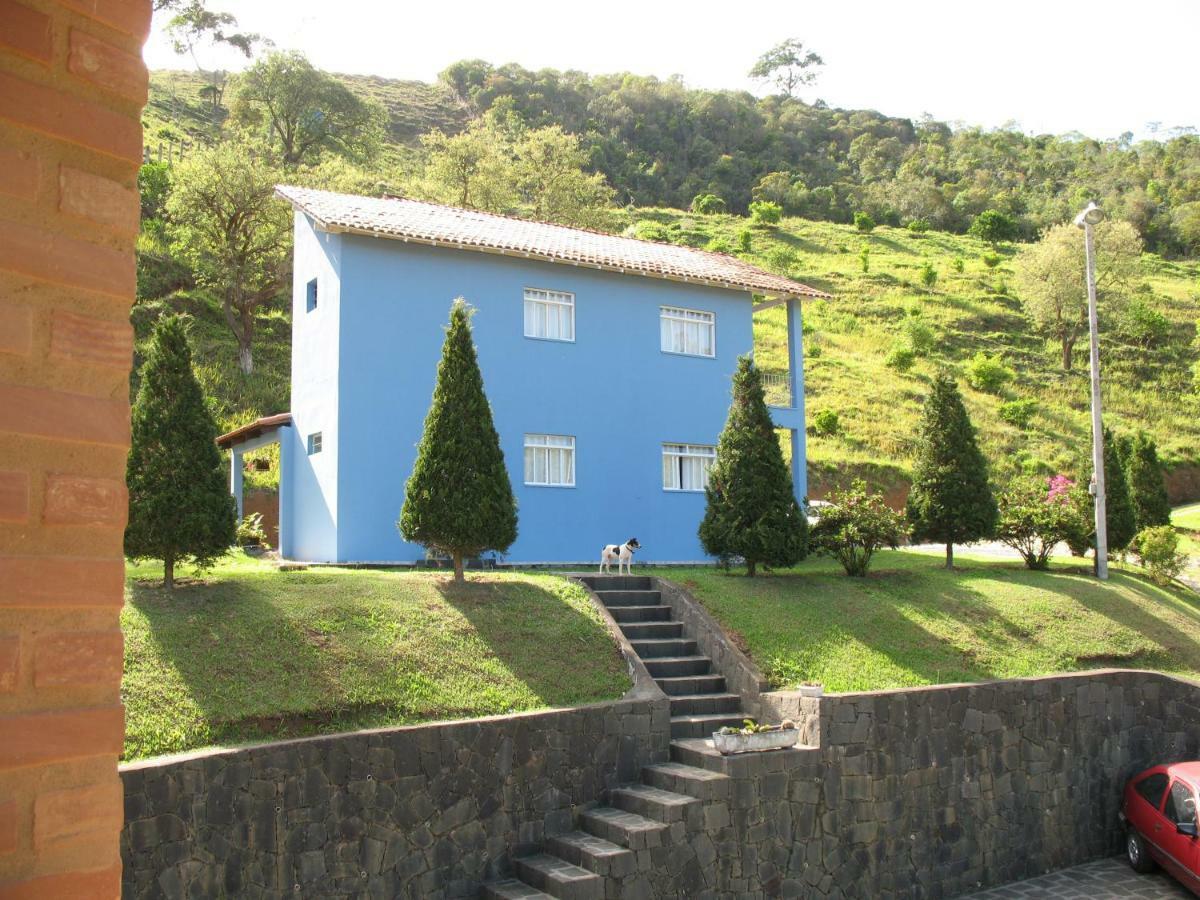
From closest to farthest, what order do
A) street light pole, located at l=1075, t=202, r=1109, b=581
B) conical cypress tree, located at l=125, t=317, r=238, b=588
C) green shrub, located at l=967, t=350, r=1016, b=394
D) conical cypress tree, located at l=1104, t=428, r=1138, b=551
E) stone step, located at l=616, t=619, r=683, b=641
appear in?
1. conical cypress tree, located at l=125, t=317, r=238, b=588
2. stone step, located at l=616, t=619, r=683, b=641
3. street light pole, located at l=1075, t=202, r=1109, b=581
4. conical cypress tree, located at l=1104, t=428, r=1138, b=551
5. green shrub, located at l=967, t=350, r=1016, b=394

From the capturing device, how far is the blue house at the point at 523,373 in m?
18.1

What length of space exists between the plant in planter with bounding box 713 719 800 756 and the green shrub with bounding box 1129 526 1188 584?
38.6ft

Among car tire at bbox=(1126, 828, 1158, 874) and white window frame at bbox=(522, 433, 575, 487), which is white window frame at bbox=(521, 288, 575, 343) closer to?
white window frame at bbox=(522, 433, 575, 487)

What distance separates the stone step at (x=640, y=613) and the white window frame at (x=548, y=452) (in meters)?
4.99

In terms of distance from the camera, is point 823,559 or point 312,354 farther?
point 823,559

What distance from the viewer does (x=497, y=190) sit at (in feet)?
133

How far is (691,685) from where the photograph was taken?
13.4 meters

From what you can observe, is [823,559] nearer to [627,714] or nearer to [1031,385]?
[627,714]

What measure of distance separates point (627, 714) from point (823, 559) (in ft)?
33.1

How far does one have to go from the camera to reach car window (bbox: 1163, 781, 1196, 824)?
40.5 ft

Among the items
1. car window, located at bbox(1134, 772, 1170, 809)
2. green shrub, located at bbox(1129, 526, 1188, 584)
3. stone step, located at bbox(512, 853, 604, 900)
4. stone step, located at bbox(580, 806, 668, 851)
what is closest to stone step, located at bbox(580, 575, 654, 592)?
stone step, located at bbox(580, 806, 668, 851)

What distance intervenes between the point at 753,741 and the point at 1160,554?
12431 mm

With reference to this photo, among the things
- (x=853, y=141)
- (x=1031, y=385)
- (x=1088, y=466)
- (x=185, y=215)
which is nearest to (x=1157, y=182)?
(x=853, y=141)

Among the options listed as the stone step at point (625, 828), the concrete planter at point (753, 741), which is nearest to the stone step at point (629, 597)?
the concrete planter at point (753, 741)
